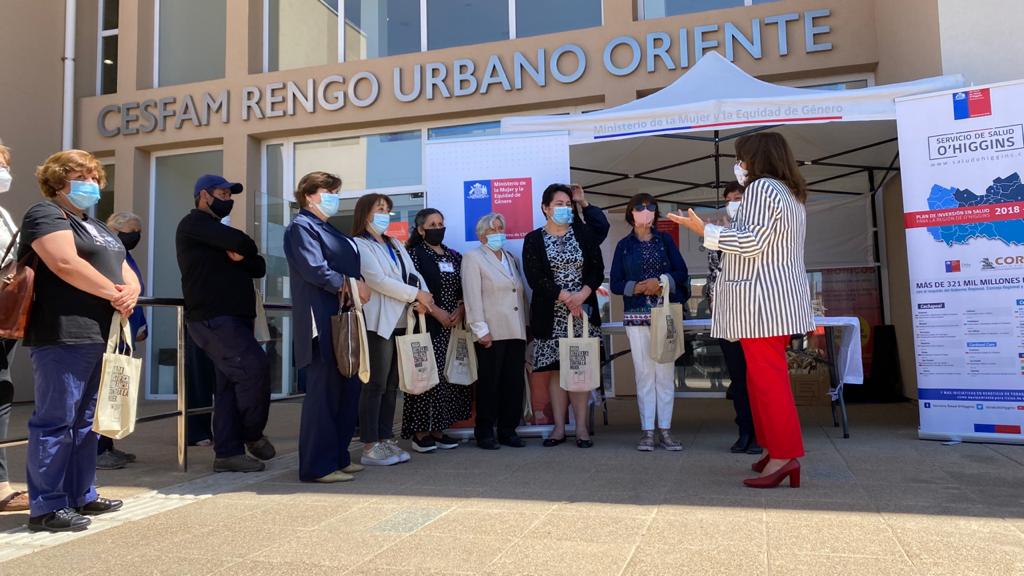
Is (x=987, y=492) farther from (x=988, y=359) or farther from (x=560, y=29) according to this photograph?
(x=560, y=29)

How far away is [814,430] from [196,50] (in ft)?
31.1

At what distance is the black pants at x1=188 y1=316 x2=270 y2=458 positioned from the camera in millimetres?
4293

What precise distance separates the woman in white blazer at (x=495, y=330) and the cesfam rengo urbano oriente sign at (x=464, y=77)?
13.4 feet

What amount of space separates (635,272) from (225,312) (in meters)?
2.62

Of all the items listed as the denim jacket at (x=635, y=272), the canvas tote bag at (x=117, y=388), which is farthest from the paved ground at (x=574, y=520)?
the denim jacket at (x=635, y=272)

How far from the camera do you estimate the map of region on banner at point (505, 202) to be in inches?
219

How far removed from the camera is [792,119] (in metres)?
4.98

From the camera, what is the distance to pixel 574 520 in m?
3.05

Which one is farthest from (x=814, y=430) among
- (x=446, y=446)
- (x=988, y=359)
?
(x=446, y=446)

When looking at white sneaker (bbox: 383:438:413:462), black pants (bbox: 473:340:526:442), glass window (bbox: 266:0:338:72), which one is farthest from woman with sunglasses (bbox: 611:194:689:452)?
glass window (bbox: 266:0:338:72)

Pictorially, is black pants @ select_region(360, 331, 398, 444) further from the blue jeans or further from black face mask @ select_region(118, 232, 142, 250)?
black face mask @ select_region(118, 232, 142, 250)

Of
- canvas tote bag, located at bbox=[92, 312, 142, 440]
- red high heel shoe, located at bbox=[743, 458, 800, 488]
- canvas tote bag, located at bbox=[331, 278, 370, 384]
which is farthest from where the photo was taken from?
canvas tote bag, located at bbox=[331, 278, 370, 384]

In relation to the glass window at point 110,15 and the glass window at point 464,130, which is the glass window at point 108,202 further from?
the glass window at point 464,130

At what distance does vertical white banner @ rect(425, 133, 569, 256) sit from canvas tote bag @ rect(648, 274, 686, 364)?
127 cm
